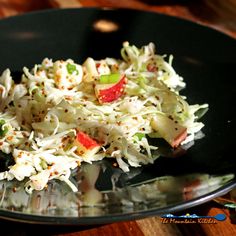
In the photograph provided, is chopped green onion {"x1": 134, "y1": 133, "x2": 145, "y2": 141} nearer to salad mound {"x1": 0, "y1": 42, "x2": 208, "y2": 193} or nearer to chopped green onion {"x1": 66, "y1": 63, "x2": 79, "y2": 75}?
salad mound {"x1": 0, "y1": 42, "x2": 208, "y2": 193}

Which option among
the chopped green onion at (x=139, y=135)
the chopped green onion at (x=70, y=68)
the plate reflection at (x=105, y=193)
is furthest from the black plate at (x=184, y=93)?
the chopped green onion at (x=70, y=68)

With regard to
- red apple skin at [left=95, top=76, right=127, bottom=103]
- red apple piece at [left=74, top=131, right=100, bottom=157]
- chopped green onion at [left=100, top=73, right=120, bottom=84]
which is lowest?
red apple piece at [left=74, top=131, right=100, bottom=157]

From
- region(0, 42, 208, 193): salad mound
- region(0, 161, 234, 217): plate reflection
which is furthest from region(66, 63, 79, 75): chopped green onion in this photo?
region(0, 161, 234, 217): plate reflection

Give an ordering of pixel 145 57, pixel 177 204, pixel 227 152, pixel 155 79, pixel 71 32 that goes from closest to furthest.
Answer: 1. pixel 177 204
2. pixel 227 152
3. pixel 155 79
4. pixel 145 57
5. pixel 71 32

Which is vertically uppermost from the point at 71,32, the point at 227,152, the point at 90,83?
the point at 71,32

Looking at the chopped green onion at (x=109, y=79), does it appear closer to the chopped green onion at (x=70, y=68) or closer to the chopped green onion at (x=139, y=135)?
the chopped green onion at (x=70, y=68)

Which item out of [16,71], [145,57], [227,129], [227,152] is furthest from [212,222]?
[16,71]

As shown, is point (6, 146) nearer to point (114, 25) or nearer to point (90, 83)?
point (90, 83)
